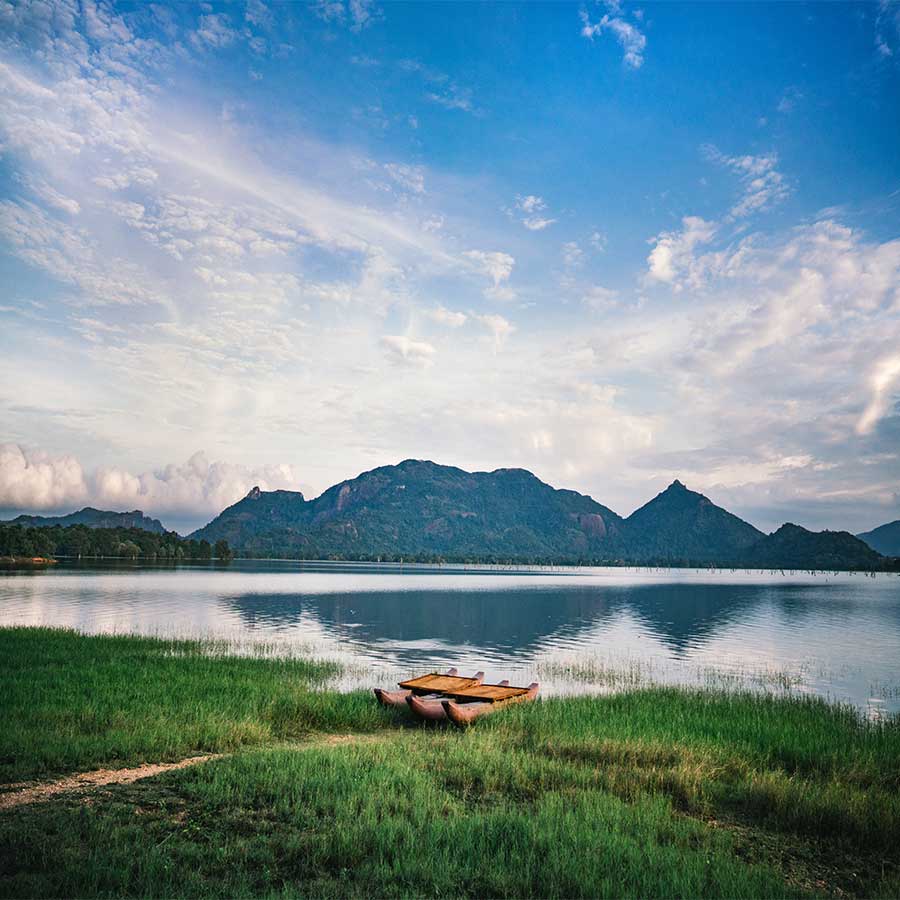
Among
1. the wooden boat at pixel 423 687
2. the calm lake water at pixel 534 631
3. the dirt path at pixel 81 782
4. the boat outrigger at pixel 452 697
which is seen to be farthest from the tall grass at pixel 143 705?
the calm lake water at pixel 534 631

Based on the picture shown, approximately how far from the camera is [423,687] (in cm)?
2342

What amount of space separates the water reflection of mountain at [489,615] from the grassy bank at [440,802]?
85.5 ft

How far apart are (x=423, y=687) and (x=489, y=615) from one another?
46.3 metres

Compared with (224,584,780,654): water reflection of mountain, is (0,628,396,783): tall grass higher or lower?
higher

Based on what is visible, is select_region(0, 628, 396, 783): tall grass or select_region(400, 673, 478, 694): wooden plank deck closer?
select_region(0, 628, 396, 783): tall grass

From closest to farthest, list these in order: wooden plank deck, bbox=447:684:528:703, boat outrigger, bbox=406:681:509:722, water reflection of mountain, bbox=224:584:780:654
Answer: boat outrigger, bbox=406:681:509:722 < wooden plank deck, bbox=447:684:528:703 < water reflection of mountain, bbox=224:584:780:654

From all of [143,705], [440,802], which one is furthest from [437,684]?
[440,802]

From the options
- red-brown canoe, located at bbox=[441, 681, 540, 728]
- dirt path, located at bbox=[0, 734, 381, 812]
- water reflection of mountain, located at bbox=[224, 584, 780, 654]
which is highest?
dirt path, located at bbox=[0, 734, 381, 812]

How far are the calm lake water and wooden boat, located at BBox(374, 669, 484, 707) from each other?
6697 millimetres

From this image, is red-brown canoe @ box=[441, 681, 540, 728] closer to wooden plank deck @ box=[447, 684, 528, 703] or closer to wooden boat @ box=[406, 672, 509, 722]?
wooden plank deck @ box=[447, 684, 528, 703]

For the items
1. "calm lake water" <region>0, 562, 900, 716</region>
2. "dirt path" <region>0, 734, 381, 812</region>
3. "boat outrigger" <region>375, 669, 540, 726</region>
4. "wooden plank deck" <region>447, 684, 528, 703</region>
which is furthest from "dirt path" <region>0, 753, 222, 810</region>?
"calm lake water" <region>0, 562, 900, 716</region>

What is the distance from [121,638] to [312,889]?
33.1m

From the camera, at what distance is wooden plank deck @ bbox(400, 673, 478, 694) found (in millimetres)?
23188

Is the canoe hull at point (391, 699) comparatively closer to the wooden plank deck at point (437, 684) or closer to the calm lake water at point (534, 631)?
the wooden plank deck at point (437, 684)
